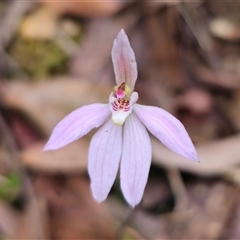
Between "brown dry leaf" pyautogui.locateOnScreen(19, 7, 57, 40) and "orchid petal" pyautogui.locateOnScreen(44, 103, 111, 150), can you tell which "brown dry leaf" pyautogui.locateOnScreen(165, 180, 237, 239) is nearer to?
"orchid petal" pyautogui.locateOnScreen(44, 103, 111, 150)

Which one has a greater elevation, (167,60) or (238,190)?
(167,60)

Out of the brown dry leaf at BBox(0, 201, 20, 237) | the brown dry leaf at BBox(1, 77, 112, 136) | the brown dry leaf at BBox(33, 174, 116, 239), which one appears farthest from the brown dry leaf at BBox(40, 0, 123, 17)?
the brown dry leaf at BBox(0, 201, 20, 237)

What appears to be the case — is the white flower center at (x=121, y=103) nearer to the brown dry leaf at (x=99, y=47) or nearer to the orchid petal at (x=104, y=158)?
the orchid petal at (x=104, y=158)

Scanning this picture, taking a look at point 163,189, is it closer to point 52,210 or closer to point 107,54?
point 52,210

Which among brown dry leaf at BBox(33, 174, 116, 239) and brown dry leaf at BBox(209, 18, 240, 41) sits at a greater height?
brown dry leaf at BBox(209, 18, 240, 41)

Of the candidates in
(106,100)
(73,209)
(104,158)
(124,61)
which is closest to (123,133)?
(104,158)

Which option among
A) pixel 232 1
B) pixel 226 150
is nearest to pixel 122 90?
pixel 226 150

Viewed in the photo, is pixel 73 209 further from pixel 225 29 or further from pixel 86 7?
pixel 225 29
